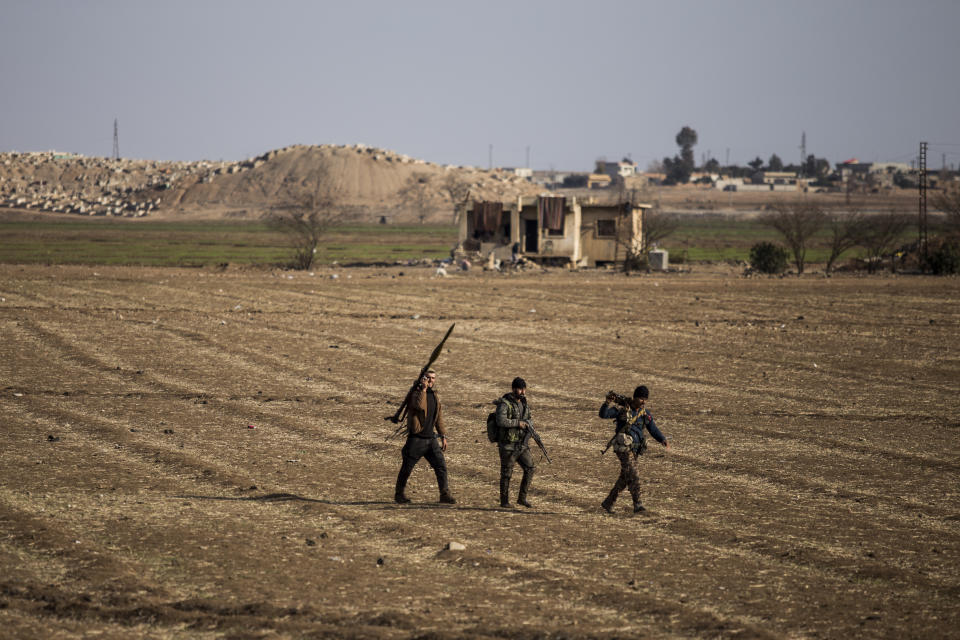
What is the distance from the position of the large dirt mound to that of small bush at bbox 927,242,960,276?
9998 centimetres

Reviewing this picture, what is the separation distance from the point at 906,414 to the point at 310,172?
159m

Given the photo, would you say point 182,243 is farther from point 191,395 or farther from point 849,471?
point 849,471

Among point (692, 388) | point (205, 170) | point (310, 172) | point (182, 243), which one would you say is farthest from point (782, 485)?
point (205, 170)

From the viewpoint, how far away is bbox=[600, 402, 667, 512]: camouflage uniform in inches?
426

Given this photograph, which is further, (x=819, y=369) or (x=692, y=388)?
(x=819, y=369)

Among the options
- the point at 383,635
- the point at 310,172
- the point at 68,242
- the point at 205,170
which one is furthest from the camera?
the point at 205,170

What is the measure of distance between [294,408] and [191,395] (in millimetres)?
2142

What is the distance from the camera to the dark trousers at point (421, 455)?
36.3 ft

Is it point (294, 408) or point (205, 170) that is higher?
point (205, 170)

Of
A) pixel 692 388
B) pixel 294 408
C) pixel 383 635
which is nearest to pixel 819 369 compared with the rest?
pixel 692 388

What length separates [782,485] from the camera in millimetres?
12523

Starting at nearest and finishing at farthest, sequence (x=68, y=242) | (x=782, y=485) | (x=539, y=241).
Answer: (x=782, y=485), (x=539, y=241), (x=68, y=242)

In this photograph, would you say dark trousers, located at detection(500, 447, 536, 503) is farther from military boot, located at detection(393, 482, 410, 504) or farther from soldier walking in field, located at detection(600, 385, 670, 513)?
military boot, located at detection(393, 482, 410, 504)

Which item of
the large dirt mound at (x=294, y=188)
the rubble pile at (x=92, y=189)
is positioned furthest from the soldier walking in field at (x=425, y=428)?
the rubble pile at (x=92, y=189)
